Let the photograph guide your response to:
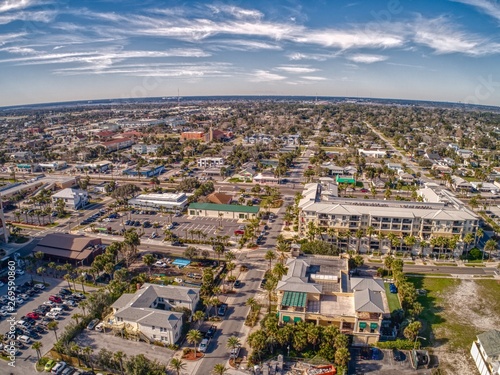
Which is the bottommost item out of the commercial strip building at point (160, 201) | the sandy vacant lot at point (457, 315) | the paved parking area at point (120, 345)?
the sandy vacant lot at point (457, 315)

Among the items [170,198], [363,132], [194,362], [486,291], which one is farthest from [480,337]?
[363,132]

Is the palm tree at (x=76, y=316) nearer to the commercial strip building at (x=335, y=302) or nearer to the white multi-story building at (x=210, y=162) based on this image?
the commercial strip building at (x=335, y=302)

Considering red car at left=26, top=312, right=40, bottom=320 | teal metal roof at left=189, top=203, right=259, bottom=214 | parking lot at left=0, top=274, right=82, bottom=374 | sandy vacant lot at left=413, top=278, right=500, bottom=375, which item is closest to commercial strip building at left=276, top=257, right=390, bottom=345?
sandy vacant lot at left=413, top=278, right=500, bottom=375

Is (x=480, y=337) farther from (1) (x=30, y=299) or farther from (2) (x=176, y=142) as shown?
(2) (x=176, y=142)

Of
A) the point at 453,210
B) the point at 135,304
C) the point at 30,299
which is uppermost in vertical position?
the point at 453,210

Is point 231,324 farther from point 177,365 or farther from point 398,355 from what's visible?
point 398,355

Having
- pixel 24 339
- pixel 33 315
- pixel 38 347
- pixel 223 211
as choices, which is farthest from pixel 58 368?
pixel 223 211

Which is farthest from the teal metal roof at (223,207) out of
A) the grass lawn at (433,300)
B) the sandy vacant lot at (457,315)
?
the sandy vacant lot at (457,315)
